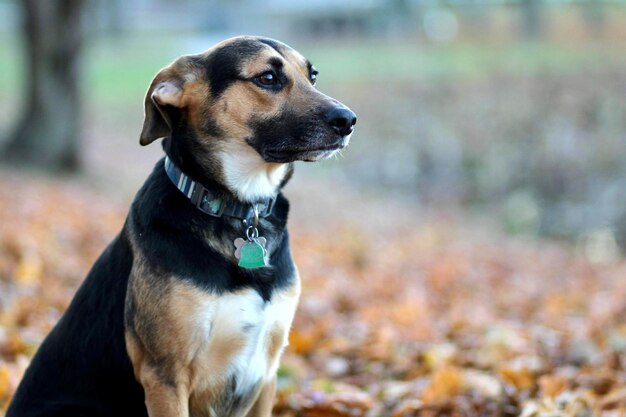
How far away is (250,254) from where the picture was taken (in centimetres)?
373

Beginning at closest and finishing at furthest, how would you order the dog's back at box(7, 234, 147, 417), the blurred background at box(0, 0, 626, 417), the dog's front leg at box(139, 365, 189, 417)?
the dog's front leg at box(139, 365, 189, 417), the dog's back at box(7, 234, 147, 417), the blurred background at box(0, 0, 626, 417)

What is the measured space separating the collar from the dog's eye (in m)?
0.55

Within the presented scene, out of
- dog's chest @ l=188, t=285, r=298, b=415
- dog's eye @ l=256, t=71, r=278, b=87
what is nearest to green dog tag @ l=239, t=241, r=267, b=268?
Answer: dog's chest @ l=188, t=285, r=298, b=415

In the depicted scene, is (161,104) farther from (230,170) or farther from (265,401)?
(265,401)

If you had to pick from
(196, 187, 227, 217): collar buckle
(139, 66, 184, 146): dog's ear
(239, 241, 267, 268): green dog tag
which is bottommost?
(239, 241, 267, 268): green dog tag

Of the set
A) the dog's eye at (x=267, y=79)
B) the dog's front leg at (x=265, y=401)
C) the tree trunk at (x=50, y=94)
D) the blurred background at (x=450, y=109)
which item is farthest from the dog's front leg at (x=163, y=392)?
the tree trunk at (x=50, y=94)

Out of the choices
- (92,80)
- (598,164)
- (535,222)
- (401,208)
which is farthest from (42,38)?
(92,80)

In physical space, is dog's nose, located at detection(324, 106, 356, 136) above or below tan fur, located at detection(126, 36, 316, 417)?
above

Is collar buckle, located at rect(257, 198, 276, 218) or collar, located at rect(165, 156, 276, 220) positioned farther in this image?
collar buckle, located at rect(257, 198, 276, 218)

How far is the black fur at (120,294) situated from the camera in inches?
145

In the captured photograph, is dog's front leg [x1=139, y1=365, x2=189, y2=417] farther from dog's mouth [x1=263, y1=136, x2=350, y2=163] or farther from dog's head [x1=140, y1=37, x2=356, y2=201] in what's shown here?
dog's mouth [x1=263, y1=136, x2=350, y2=163]

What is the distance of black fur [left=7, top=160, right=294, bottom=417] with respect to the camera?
145 inches

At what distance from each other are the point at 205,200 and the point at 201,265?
1.06ft

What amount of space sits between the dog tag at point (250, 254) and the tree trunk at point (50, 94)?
12.3m
